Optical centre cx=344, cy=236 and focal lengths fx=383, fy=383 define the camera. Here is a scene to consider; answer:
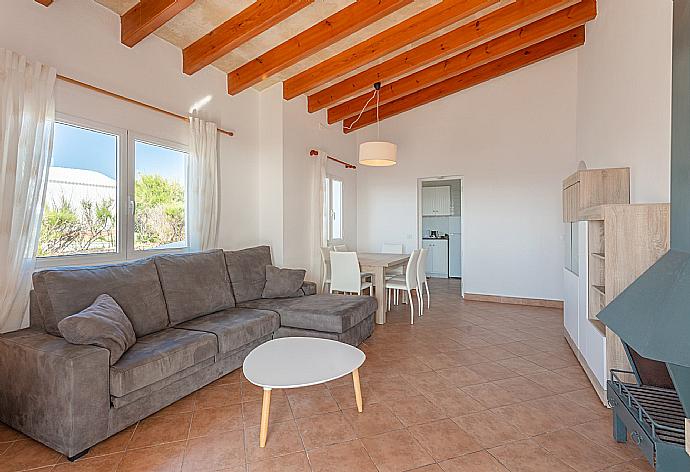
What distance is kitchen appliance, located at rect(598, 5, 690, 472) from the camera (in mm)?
1112

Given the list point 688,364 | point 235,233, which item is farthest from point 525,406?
point 235,233

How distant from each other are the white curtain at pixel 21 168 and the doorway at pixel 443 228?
270 inches

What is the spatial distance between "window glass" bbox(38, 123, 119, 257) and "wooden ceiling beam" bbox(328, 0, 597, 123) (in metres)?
3.63

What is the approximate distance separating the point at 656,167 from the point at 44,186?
4.02m

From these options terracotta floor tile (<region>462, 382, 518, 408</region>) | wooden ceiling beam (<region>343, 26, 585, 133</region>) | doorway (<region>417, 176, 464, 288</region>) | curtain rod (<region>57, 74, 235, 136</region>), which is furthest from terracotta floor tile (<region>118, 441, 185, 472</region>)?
doorway (<region>417, 176, 464, 288</region>)

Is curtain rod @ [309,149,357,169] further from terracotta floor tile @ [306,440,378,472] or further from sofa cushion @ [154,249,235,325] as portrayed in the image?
terracotta floor tile @ [306,440,378,472]

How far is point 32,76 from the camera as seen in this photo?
8.28 ft

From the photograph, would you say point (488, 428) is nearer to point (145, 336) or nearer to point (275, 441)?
point (275, 441)

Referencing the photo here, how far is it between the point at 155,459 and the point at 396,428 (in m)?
1.30

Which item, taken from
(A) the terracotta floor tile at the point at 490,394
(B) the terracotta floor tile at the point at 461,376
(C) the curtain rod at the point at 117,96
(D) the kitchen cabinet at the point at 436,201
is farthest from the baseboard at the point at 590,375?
(D) the kitchen cabinet at the point at 436,201

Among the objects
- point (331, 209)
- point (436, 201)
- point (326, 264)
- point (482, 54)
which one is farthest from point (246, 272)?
point (436, 201)

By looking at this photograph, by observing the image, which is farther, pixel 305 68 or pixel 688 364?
pixel 305 68

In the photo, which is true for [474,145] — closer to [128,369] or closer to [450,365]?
[450,365]

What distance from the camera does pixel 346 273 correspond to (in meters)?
4.59
